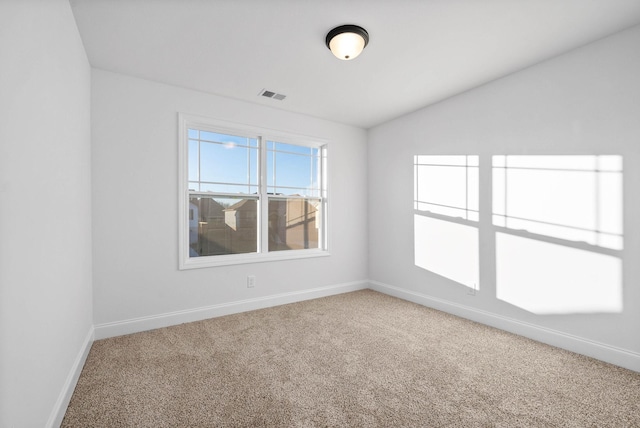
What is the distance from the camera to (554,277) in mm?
2684

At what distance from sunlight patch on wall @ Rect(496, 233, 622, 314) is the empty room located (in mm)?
18

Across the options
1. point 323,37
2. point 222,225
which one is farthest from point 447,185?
point 222,225

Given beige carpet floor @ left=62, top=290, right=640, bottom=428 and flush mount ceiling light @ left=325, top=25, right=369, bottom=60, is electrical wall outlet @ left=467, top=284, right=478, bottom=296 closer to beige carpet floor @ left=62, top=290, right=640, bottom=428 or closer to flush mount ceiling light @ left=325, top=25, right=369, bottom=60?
beige carpet floor @ left=62, top=290, right=640, bottom=428

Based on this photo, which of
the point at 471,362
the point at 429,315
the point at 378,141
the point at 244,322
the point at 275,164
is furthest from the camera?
the point at 378,141

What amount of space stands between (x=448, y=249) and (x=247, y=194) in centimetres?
263

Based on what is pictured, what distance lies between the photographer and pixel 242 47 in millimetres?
2510

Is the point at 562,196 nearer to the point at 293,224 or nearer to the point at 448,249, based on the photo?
the point at 448,249

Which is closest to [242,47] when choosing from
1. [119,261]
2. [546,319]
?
[119,261]

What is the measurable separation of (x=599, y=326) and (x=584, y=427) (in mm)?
1177

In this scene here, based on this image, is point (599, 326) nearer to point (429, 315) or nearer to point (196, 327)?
point (429, 315)

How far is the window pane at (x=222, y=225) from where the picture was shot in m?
3.44

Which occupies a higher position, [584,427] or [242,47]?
[242,47]

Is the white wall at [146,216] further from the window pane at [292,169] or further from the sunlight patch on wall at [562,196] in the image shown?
the sunlight patch on wall at [562,196]

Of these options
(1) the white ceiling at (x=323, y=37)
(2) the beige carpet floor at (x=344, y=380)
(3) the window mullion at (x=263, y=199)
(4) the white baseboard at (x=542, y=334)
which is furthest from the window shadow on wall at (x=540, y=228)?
(3) the window mullion at (x=263, y=199)
